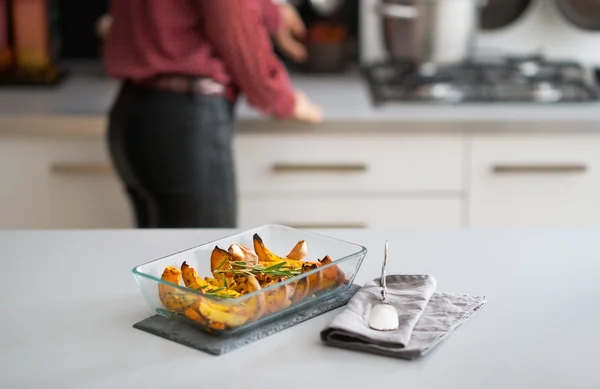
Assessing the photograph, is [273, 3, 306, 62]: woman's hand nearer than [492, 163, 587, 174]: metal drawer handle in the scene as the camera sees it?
No

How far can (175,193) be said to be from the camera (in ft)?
7.61

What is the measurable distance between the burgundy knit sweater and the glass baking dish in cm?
98

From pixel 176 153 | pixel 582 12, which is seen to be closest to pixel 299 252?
pixel 176 153

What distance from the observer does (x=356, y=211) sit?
2.61 metres

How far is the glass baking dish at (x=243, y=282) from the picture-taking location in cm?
112

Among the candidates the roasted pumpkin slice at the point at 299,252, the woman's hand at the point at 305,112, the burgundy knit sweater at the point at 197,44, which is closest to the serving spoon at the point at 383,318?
the roasted pumpkin slice at the point at 299,252

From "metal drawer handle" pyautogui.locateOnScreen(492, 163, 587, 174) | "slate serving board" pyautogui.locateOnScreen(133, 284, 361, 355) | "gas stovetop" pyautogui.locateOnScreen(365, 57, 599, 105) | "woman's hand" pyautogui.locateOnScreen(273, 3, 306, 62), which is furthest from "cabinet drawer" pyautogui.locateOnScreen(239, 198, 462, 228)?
"slate serving board" pyautogui.locateOnScreen(133, 284, 361, 355)

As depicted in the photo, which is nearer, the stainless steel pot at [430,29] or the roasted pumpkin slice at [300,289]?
the roasted pumpkin slice at [300,289]

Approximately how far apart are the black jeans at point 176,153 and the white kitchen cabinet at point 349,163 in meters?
0.20

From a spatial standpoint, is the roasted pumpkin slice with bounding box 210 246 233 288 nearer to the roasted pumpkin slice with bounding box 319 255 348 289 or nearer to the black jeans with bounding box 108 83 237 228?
the roasted pumpkin slice with bounding box 319 255 348 289

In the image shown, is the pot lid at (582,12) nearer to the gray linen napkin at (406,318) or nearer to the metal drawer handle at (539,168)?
the metal drawer handle at (539,168)

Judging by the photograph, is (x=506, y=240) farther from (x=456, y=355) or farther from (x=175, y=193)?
(x=175, y=193)

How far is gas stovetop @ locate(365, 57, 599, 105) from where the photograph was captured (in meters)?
2.66

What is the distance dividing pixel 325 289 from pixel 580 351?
309 millimetres
